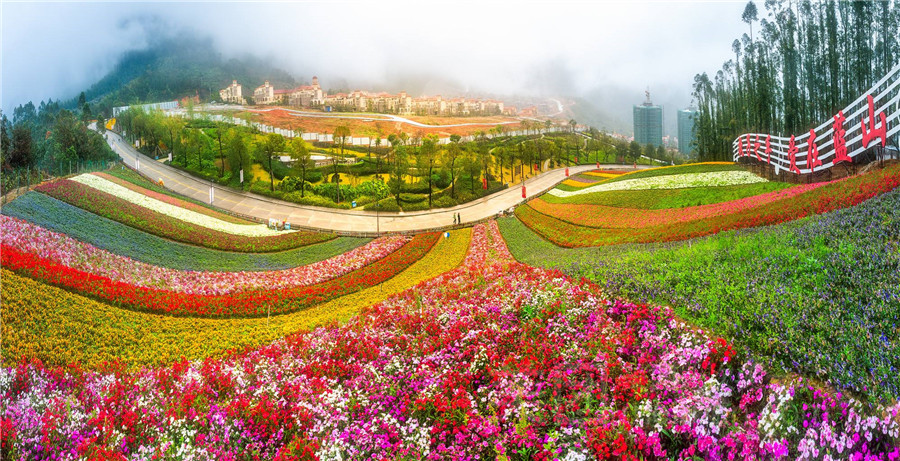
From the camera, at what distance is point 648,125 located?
11725cm

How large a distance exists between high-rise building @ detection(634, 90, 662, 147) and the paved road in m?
94.7

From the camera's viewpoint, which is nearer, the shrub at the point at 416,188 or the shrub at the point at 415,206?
the shrub at the point at 415,206

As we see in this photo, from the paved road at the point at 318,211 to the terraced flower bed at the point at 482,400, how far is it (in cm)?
1865

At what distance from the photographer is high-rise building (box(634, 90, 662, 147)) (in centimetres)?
11716

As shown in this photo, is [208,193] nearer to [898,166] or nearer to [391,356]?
[391,356]

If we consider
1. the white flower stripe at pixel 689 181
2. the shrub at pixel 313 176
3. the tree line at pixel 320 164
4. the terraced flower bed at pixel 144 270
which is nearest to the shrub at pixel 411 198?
the tree line at pixel 320 164

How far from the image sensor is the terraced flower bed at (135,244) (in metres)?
12.2

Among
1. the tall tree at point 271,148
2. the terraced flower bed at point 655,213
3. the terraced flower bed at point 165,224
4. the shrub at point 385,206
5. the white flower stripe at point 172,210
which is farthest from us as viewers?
the tall tree at point 271,148

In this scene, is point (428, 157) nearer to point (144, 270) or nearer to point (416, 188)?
point (416, 188)

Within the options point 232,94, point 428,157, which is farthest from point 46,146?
point 232,94

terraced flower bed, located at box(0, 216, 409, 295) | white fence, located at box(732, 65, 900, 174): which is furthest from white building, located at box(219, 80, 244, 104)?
white fence, located at box(732, 65, 900, 174)

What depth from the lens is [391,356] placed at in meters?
6.83

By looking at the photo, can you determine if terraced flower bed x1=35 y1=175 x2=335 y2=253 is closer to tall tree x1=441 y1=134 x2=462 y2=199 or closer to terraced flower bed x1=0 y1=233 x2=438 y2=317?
terraced flower bed x1=0 y1=233 x2=438 y2=317

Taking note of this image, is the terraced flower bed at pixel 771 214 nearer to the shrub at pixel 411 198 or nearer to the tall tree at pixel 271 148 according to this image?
the shrub at pixel 411 198
